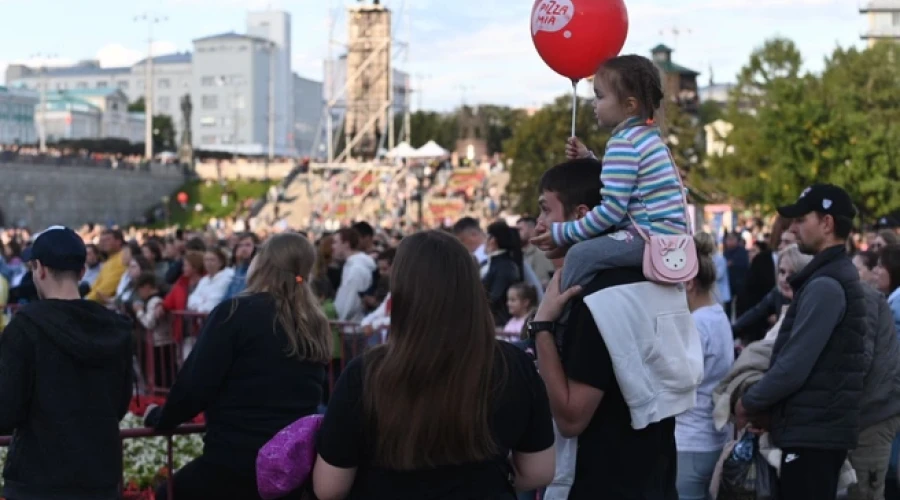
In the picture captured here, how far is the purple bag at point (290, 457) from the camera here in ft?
12.6

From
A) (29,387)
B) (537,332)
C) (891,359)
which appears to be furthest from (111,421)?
(891,359)

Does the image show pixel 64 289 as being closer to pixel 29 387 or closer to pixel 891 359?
pixel 29 387

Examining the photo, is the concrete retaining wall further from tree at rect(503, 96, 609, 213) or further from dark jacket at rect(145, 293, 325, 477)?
dark jacket at rect(145, 293, 325, 477)

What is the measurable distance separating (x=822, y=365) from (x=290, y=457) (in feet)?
9.26

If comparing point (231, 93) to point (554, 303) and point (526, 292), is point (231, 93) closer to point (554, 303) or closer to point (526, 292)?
point (526, 292)

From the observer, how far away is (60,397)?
5230 millimetres

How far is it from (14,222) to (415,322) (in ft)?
249

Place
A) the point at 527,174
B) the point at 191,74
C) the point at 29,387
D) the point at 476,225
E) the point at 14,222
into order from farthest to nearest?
the point at 191,74
the point at 14,222
the point at 527,174
the point at 476,225
the point at 29,387

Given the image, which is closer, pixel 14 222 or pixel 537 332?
pixel 537 332

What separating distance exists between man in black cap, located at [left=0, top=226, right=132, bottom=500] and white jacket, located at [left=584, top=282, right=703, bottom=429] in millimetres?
2231

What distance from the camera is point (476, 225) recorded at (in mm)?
12039

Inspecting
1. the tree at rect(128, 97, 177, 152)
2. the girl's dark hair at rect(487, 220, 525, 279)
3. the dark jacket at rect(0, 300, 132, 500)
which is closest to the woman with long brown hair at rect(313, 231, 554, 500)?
the dark jacket at rect(0, 300, 132, 500)

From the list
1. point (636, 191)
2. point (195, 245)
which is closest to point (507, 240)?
point (195, 245)

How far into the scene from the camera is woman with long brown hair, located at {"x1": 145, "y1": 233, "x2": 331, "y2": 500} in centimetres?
570
